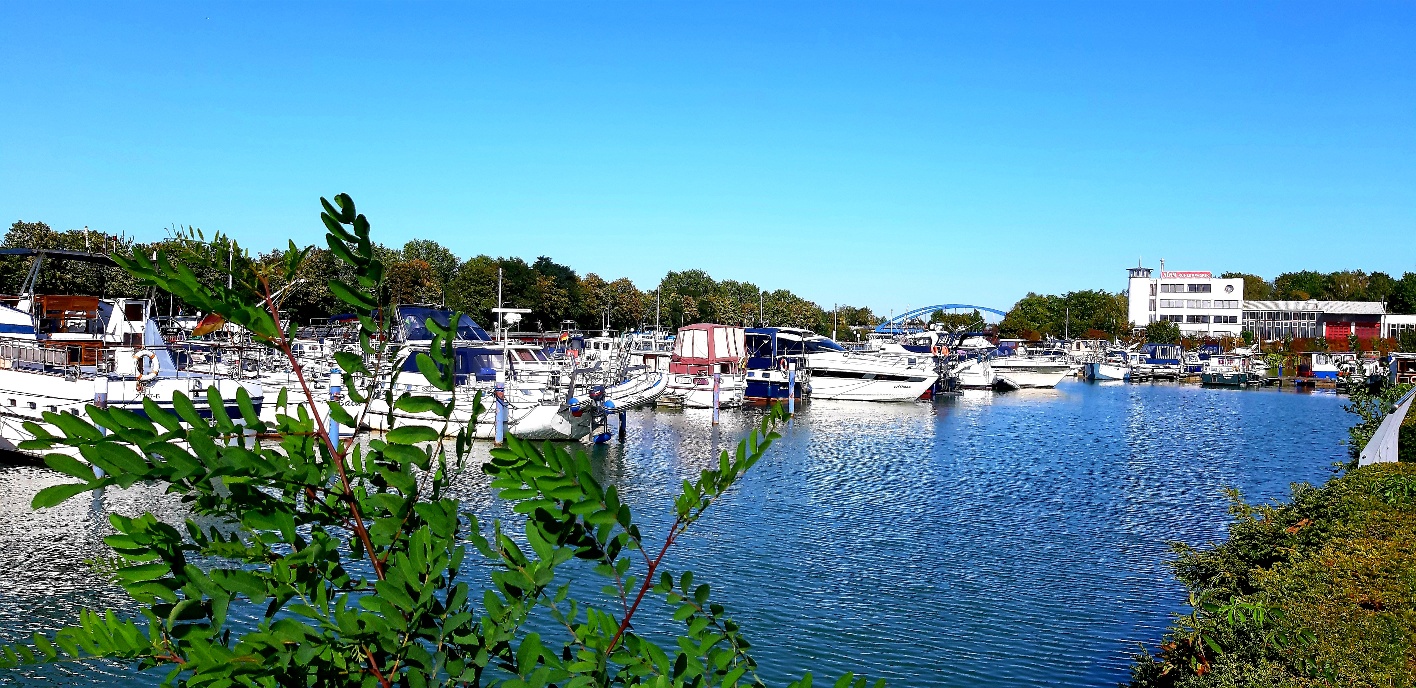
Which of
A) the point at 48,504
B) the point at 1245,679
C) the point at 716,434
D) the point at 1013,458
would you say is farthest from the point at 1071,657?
the point at 716,434

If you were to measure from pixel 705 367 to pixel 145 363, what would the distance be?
3181 centimetres

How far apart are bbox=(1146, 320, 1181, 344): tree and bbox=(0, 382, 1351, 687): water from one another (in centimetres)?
7790

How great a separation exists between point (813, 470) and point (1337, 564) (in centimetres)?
2172

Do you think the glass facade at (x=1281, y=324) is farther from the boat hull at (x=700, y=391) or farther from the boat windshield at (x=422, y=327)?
the boat windshield at (x=422, y=327)

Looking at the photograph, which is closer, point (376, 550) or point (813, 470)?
point (376, 550)

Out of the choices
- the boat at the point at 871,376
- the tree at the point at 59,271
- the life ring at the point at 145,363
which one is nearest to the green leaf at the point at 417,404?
the life ring at the point at 145,363

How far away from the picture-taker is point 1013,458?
125 feet

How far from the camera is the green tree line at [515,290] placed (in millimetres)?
63094

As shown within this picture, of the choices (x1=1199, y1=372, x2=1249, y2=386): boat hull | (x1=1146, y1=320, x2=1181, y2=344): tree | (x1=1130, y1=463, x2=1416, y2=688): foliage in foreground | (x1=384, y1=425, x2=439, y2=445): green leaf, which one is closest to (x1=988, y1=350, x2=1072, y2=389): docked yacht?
(x1=1199, y1=372, x2=1249, y2=386): boat hull

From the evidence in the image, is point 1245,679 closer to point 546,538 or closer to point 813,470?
point 546,538

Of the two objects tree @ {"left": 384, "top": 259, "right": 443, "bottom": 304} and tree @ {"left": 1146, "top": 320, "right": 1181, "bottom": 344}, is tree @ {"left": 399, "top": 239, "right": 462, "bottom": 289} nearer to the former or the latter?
tree @ {"left": 384, "top": 259, "right": 443, "bottom": 304}

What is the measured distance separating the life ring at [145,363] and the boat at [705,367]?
26.4m

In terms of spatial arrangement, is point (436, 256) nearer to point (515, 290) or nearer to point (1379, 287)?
point (515, 290)

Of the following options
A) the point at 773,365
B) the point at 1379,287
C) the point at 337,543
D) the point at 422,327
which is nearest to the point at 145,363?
the point at 422,327
